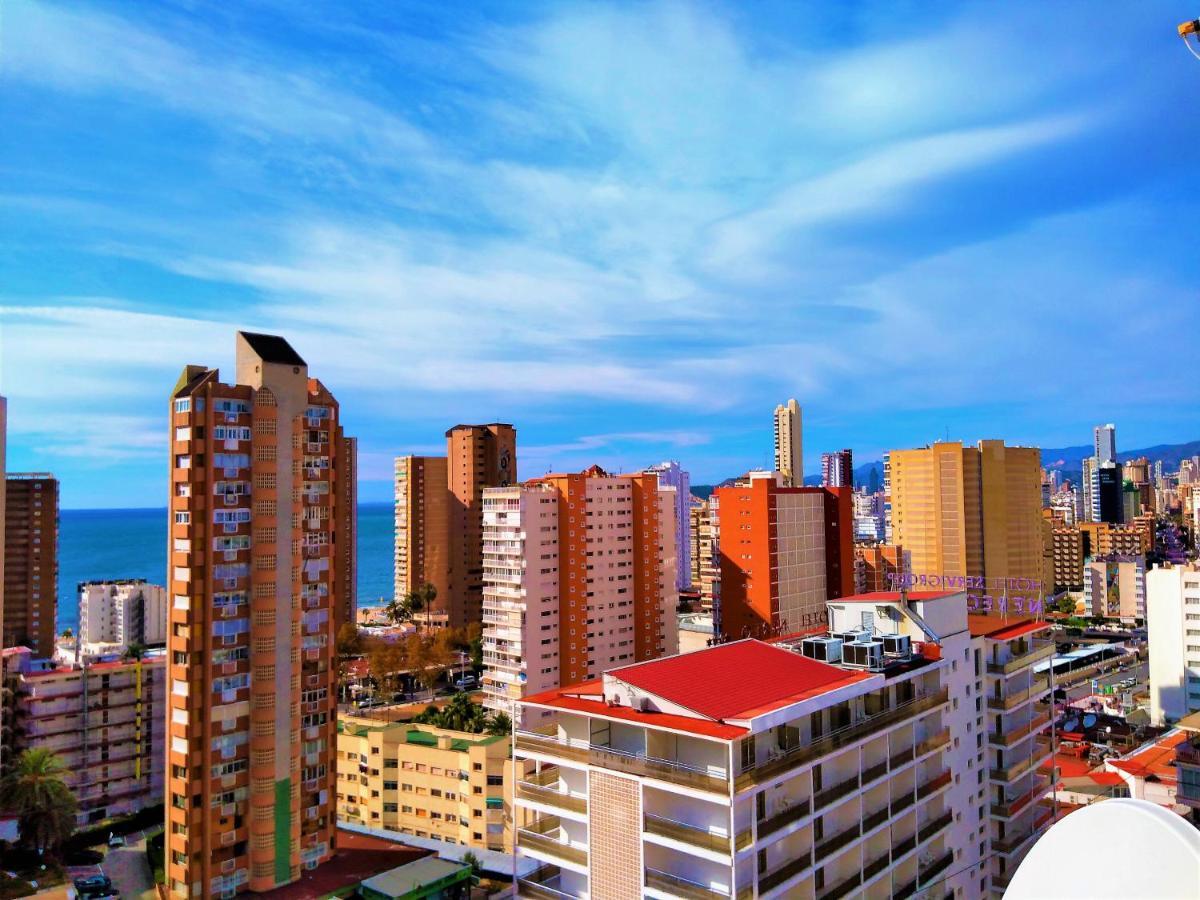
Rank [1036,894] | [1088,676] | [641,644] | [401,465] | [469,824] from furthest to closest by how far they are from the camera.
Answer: [401,465]
[1088,676]
[641,644]
[469,824]
[1036,894]

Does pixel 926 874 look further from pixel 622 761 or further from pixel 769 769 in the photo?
pixel 622 761

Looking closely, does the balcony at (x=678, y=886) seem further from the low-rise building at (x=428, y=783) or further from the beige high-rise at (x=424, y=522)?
the beige high-rise at (x=424, y=522)

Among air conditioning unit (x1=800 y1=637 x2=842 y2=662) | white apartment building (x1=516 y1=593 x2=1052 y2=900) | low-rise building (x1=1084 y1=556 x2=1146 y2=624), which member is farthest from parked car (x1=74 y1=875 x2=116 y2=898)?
low-rise building (x1=1084 y1=556 x2=1146 y2=624)

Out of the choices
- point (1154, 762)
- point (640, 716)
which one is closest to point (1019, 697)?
point (640, 716)

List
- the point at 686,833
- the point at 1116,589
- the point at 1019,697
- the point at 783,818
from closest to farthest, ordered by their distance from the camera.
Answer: the point at 686,833
the point at 783,818
the point at 1019,697
the point at 1116,589

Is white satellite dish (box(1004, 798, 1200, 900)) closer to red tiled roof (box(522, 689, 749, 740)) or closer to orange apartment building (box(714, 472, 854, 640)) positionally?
red tiled roof (box(522, 689, 749, 740))

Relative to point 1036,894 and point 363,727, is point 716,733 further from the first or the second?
point 363,727

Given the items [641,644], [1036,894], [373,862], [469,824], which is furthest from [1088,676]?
[1036,894]

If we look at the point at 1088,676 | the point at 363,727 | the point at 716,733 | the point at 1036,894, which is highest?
the point at 1036,894
